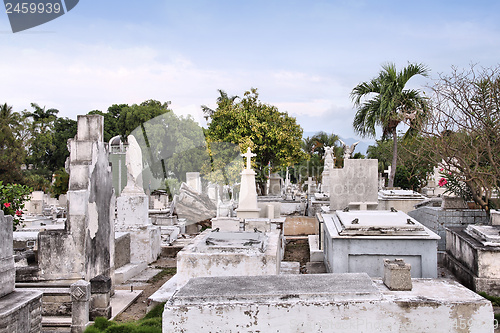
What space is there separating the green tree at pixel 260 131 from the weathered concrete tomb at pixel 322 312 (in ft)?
58.5

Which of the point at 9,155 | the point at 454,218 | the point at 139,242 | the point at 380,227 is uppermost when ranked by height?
the point at 9,155

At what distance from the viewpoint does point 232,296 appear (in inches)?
144

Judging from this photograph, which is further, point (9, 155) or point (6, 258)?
point (9, 155)

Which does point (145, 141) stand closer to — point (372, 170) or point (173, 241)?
point (173, 241)

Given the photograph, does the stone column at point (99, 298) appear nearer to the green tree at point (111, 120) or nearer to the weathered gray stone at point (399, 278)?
the weathered gray stone at point (399, 278)

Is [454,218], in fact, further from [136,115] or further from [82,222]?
[136,115]

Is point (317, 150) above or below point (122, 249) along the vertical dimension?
above

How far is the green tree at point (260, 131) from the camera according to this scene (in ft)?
72.1

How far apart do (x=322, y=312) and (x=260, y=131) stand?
18863mm

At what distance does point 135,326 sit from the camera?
5.16 m

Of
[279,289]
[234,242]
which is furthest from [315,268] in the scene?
[279,289]

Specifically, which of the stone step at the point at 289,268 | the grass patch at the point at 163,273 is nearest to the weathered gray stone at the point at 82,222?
the grass patch at the point at 163,273

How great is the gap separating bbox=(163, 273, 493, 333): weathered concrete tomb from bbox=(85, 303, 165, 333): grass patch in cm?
152

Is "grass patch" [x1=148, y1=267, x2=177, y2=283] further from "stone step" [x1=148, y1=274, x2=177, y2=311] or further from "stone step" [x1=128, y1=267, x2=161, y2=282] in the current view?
"stone step" [x1=148, y1=274, x2=177, y2=311]
